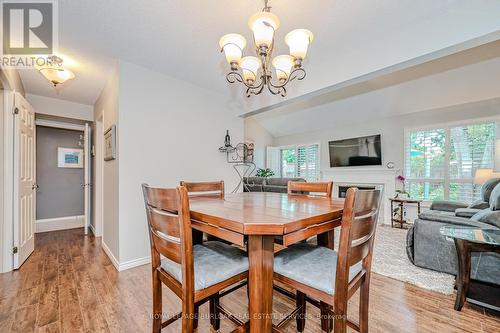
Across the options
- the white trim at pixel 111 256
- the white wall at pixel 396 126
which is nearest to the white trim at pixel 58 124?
the white trim at pixel 111 256

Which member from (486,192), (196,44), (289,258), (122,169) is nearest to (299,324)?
(289,258)

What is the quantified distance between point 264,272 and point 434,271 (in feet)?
7.78

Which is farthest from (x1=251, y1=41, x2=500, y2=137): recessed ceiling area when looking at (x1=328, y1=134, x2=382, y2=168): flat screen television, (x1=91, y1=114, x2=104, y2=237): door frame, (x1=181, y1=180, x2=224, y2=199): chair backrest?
(x1=91, y1=114, x2=104, y2=237): door frame

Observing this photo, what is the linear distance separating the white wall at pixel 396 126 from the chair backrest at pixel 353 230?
4549 millimetres

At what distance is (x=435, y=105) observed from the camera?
4352mm

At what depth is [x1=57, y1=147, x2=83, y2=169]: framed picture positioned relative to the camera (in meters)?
4.45

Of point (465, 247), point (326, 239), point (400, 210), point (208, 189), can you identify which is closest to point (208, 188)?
point (208, 189)

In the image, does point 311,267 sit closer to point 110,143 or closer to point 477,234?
point 477,234

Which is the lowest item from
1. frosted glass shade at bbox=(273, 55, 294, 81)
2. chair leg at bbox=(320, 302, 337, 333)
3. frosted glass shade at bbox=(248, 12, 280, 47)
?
chair leg at bbox=(320, 302, 337, 333)

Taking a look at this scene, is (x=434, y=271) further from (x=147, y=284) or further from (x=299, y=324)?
(x=147, y=284)

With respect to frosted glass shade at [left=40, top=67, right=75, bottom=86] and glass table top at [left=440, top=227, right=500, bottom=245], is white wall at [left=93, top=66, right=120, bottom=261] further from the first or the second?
glass table top at [left=440, top=227, right=500, bottom=245]

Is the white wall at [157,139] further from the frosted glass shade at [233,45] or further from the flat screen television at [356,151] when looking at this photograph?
the flat screen television at [356,151]

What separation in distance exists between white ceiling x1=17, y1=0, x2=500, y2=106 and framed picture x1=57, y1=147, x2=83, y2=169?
246cm

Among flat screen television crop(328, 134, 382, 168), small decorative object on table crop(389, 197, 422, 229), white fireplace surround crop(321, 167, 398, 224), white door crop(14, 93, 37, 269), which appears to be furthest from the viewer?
flat screen television crop(328, 134, 382, 168)
